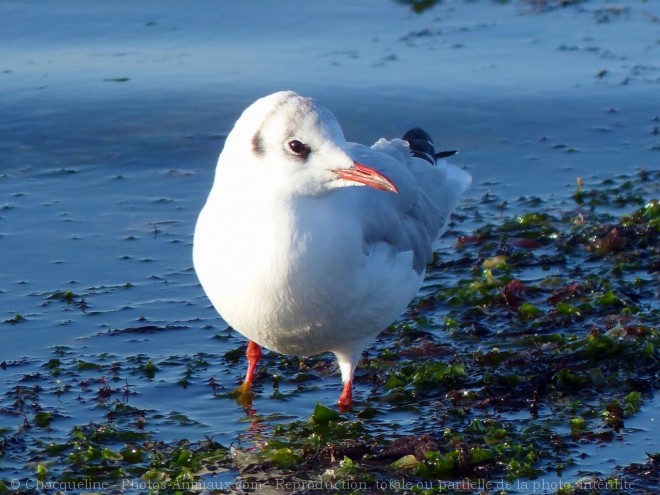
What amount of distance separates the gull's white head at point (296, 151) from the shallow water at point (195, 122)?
130cm

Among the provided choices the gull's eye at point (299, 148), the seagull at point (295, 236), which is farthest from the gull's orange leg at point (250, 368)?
the gull's eye at point (299, 148)

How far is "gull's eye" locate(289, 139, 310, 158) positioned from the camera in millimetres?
5355

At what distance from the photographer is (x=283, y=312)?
5.59 metres

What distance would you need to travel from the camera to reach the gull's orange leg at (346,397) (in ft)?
20.2

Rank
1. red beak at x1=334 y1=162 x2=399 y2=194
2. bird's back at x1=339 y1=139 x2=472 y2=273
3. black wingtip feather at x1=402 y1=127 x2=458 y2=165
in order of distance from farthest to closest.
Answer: black wingtip feather at x1=402 y1=127 x2=458 y2=165, bird's back at x1=339 y1=139 x2=472 y2=273, red beak at x1=334 y1=162 x2=399 y2=194

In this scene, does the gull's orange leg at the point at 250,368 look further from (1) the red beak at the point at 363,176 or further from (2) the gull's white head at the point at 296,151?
(1) the red beak at the point at 363,176

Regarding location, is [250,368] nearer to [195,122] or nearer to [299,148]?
[299,148]

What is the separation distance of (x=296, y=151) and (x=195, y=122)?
5.51 metres

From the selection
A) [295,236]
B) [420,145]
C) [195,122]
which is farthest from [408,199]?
[195,122]

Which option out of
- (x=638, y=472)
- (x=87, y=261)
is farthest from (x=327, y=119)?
(x=87, y=261)

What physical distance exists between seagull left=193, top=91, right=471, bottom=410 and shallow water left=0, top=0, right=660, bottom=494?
606 millimetres

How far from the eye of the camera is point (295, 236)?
5.46m

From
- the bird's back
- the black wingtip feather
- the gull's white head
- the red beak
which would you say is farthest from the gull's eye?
the black wingtip feather

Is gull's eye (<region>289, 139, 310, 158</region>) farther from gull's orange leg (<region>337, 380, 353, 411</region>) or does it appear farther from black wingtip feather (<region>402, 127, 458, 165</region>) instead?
black wingtip feather (<region>402, 127, 458, 165</region>)
